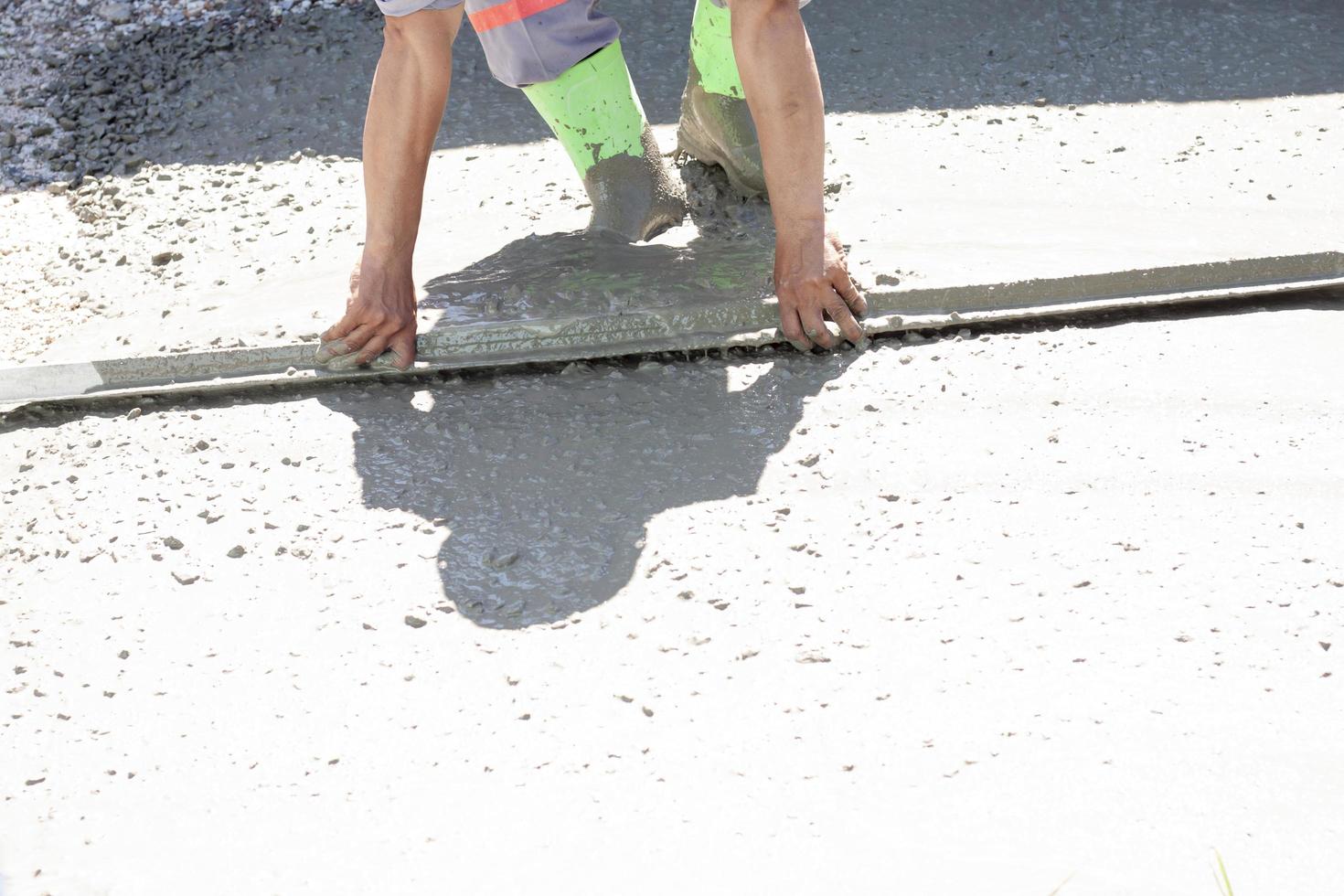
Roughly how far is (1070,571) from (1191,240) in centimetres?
103

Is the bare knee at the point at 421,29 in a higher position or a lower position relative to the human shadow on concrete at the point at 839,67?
higher

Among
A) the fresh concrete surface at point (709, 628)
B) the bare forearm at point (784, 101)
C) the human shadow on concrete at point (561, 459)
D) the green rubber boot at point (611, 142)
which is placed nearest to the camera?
the fresh concrete surface at point (709, 628)

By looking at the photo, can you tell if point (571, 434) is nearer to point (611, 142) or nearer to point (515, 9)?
point (611, 142)

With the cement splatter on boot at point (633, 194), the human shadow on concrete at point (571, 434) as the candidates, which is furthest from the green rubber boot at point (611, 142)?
the human shadow on concrete at point (571, 434)

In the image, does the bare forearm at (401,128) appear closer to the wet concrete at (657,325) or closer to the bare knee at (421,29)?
the bare knee at (421,29)

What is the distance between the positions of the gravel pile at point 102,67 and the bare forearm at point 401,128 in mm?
1115

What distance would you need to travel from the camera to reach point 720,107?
2668 millimetres

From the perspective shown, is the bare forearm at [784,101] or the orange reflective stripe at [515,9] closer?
the bare forearm at [784,101]

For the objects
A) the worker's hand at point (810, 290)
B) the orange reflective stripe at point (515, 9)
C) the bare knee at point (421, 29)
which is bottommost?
the worker's hand at point (810, 290)

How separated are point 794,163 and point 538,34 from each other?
0.66 metres

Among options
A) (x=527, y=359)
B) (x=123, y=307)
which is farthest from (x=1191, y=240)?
(x=123, y=307)

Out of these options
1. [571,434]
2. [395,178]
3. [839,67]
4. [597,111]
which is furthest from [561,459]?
[839,67]

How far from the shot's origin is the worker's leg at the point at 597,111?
2.54m

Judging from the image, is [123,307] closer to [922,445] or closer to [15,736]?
[15,736]
